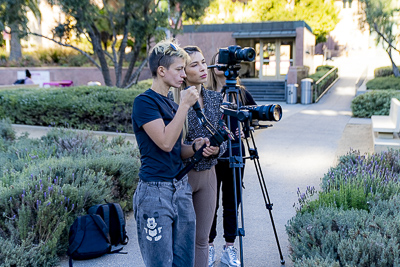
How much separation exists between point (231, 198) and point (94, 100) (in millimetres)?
7788

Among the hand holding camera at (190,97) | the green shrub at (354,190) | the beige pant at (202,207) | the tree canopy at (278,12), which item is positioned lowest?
the green shrub at (354,190)

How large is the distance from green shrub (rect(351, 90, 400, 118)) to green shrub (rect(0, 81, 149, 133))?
23.8 ft

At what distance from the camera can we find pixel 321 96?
70.3ft

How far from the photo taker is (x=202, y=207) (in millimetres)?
3070

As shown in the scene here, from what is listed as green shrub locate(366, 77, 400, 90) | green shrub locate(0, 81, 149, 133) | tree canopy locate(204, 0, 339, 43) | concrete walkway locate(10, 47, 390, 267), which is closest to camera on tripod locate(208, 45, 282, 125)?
concrete walkway locate(10, 47, 390, 267)

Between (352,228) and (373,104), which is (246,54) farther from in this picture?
(373,104)

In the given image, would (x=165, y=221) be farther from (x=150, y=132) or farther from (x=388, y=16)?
(x=388, y=16)

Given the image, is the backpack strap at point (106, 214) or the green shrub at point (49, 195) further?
the backpack strap at point (106, 214)

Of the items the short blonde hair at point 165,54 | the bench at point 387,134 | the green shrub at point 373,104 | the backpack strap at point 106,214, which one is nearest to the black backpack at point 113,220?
the backpack strap at point 106,214

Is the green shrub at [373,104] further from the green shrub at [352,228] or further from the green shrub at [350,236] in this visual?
the green shrub at [350,236]

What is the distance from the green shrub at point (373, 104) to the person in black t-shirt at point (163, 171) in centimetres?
1233

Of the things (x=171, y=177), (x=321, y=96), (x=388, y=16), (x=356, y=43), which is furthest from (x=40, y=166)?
(x=356, y=43)

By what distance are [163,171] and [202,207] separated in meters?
0.60

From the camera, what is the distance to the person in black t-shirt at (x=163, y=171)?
98.8 inches
